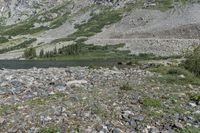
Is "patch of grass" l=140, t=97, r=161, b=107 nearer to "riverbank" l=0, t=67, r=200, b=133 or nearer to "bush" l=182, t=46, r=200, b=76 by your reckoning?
"riverbank" l=0, t=67, r=200, b=133

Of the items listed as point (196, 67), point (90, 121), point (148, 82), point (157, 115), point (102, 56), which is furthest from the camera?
point (102, 56)

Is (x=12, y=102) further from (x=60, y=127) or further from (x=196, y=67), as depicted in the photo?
(x=196, y=67)

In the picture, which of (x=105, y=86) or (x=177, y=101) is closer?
(x=177, y=101)

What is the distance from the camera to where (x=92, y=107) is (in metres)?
22.1

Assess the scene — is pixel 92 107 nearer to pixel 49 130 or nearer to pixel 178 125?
pixel 49 130

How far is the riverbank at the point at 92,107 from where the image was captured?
64.5 ft

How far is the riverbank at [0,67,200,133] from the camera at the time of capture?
774 inches

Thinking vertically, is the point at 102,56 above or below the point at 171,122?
below

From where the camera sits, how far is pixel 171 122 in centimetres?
2083

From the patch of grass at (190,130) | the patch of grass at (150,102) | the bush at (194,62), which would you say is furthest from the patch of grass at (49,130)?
the bush at (194,62)

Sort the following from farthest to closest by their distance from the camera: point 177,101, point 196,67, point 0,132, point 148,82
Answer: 1. point 196,67
2. point 148,82
3. point 177,101
4. point 0,132

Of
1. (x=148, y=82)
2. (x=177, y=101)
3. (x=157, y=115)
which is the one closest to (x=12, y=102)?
(x=157, y=115)

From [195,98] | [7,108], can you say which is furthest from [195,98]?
[7,108]

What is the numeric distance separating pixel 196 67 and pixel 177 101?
20.7 metres
